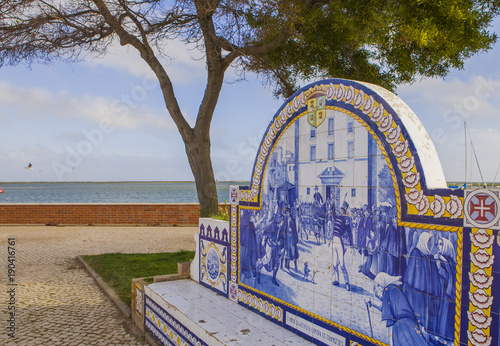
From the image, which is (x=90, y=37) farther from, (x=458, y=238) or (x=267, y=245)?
(x=458, y=238)

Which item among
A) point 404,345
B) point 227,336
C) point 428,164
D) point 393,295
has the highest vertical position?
point 428,164

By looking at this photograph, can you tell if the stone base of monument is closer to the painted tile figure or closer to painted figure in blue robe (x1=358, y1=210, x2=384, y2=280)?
the painted tile figure

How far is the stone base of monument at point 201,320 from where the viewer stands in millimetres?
3389

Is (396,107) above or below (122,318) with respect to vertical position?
above

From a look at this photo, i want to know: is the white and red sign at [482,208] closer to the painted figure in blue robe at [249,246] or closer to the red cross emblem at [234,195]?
the painted figure in blue robe at [249,246]

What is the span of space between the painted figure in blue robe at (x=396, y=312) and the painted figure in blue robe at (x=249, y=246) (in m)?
1.58

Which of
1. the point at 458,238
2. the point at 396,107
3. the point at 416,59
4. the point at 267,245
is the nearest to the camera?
the point at 458,238

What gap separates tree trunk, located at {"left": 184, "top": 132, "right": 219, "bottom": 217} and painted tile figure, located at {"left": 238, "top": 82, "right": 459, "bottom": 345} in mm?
4500

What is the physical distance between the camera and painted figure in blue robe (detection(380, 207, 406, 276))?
99.0 inches

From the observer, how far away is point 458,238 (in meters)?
2.21

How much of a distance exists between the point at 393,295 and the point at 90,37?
9181 millimetres

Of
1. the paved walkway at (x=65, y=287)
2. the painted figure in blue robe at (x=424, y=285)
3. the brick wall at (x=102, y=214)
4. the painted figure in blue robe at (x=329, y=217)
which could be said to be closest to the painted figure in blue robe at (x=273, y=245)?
the painted figure in blue robe at (x=329, y=217)

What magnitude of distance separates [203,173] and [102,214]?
9.93 metres

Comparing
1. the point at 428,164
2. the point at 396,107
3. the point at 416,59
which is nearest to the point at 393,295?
the point at 428,164
